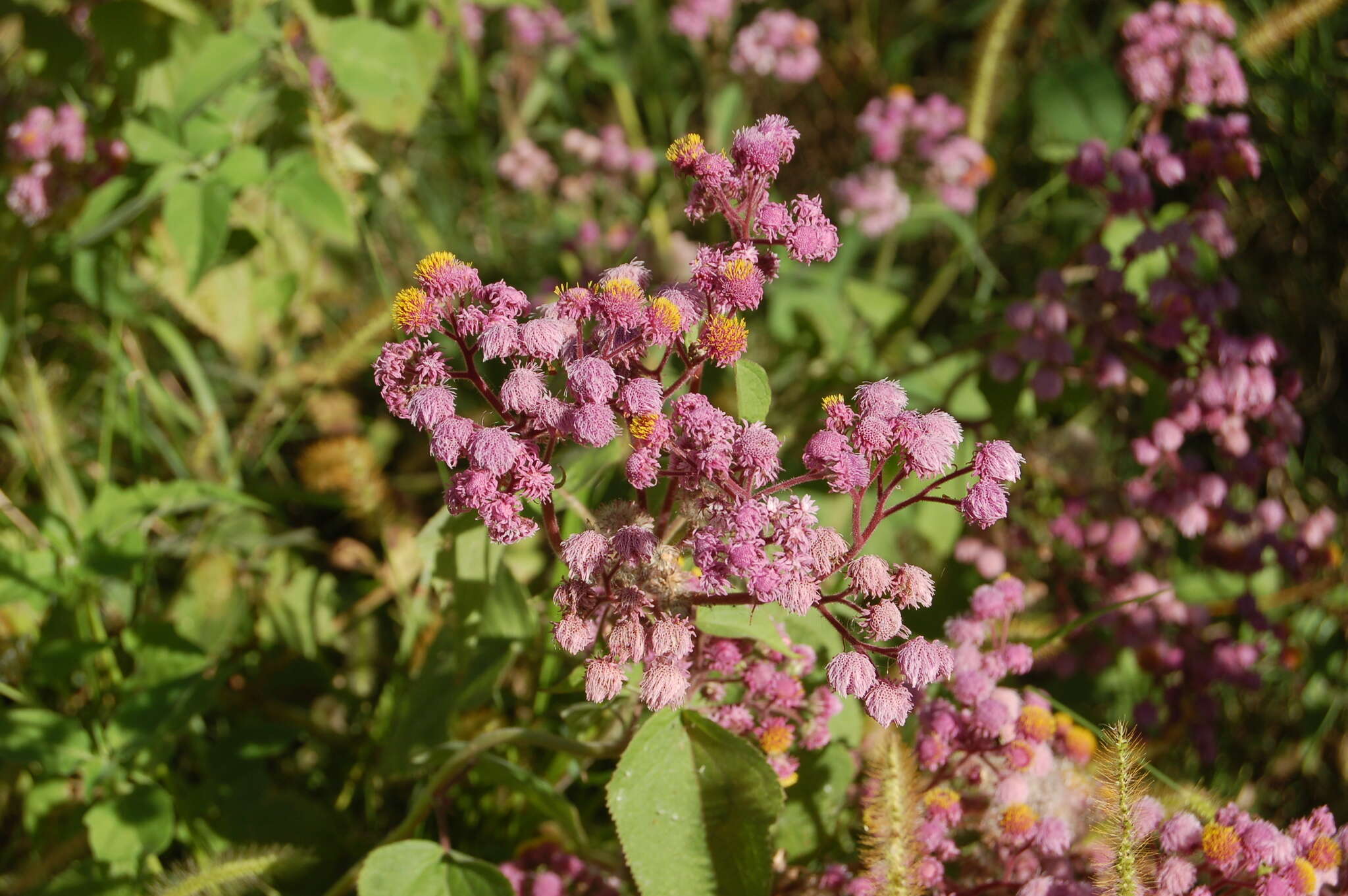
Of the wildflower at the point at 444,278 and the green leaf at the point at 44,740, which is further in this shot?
the green leaf at the point at 44,740

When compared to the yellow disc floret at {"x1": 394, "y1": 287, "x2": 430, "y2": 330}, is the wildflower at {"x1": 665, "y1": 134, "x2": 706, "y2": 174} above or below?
above

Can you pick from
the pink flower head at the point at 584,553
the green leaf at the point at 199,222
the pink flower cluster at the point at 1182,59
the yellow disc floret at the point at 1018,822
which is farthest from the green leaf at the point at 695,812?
the pink flower cluster at the point at 1182,59

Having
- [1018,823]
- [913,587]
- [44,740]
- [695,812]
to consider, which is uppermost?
[913,587]

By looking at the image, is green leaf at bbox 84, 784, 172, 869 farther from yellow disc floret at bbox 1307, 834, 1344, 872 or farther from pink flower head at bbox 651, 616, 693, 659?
yellow disc floret at bbox 1307, 834, 1344, 872

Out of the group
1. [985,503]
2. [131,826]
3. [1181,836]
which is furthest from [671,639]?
[131,826]

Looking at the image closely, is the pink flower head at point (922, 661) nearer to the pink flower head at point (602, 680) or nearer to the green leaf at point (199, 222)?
the pink flower head at point (602, 680)

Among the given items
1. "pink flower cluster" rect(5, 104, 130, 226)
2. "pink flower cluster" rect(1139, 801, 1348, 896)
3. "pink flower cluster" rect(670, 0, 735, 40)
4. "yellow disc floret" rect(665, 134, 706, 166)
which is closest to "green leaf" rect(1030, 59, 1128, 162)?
Answer: "pink flower cluster" rect(670, 0, 735, 40)

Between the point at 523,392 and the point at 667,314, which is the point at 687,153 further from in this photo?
the point at 523,392
